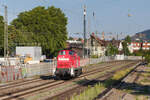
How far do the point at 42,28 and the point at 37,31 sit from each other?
170cm

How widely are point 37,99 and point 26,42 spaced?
51.6m

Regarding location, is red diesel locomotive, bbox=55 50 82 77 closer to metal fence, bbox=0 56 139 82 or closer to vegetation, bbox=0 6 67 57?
metal fence, bbox=0 56 139 82

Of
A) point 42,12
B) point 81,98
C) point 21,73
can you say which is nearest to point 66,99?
point 81,98

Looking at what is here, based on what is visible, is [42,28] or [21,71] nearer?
A: [21,71]

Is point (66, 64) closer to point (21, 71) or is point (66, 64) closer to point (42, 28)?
point (21, 71)

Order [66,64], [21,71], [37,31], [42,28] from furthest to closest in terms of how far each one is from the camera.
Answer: [37,31], [42,28], [21,71], [66,64]

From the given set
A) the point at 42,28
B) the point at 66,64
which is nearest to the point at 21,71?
the point at 66,64

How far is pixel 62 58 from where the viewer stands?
22.5m

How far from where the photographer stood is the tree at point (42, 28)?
6284 centimetres

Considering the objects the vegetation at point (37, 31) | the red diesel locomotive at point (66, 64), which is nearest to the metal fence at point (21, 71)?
the red diesel locomotive at point (66, 64)

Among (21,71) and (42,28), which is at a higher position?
(42,28)

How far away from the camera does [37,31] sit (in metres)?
63.8

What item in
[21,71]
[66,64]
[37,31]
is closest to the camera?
[66,64]

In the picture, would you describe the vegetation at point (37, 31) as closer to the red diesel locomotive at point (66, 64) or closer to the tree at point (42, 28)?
the tree at point (42, 28)
